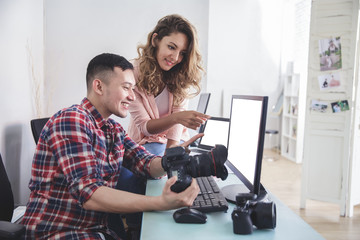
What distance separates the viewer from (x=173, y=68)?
1.84m

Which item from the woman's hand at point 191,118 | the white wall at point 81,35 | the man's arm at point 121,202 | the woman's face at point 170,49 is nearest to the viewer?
the man's arm at point 121,202

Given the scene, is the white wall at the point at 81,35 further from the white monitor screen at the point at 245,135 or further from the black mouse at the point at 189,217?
the black mouse at the point at 189,217

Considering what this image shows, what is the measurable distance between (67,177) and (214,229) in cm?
46

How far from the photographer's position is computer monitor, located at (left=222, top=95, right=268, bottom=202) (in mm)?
967

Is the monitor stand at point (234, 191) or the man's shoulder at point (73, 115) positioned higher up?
the man's shoulder at point (73, 115)

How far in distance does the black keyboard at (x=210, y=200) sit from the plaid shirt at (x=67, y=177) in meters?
0.32

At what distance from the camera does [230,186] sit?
1264 mm

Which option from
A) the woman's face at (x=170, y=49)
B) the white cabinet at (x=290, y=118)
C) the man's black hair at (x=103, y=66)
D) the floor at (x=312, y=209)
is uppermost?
the woman's face at (x=170, y=49)

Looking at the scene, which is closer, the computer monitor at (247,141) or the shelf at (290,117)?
the computer monitor at (247,141)

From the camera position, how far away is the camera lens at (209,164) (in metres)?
1.04

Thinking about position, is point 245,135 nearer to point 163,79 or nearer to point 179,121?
point 179,121

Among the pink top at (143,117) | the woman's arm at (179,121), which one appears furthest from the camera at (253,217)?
the pink top at (143,117)

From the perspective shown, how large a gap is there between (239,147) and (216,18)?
451 cm

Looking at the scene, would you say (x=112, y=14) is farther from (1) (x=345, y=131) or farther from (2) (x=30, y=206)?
(2) (x=30, y=206)
